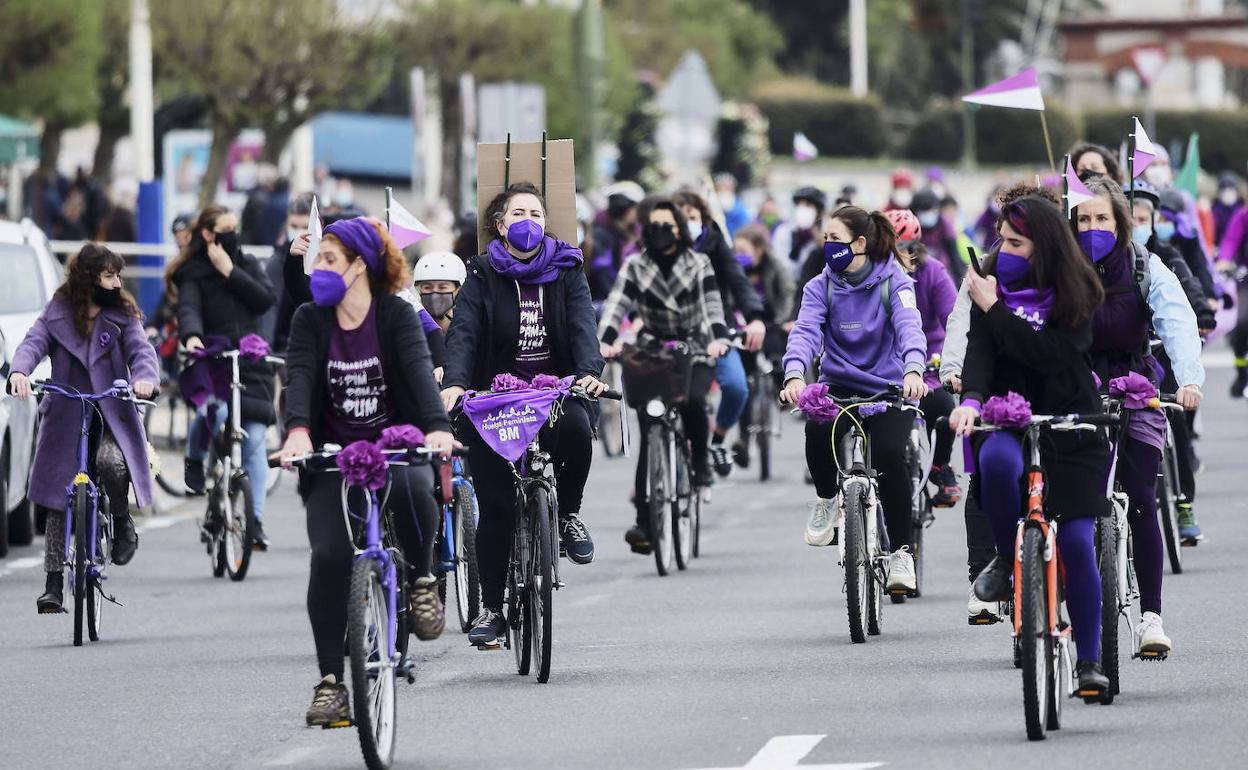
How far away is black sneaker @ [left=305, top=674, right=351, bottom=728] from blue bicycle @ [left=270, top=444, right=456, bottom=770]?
1.1 inches

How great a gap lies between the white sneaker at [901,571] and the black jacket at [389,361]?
150 inches

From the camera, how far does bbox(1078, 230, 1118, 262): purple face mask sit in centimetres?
1066

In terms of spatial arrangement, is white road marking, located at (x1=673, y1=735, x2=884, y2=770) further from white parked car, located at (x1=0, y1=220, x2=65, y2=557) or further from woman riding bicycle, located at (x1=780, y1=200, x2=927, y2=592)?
white parked car, located at (x1=0, y1=220, x2=65, y2=557)

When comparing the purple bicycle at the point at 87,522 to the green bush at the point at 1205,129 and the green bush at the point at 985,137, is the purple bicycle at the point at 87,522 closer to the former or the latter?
the green bush at the point at 985,137

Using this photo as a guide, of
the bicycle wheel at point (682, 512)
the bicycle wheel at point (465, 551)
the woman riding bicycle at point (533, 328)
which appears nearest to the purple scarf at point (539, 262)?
the woman riding bicycle at point (533, 328)

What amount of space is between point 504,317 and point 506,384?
47 cm

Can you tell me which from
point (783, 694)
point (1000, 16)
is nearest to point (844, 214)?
point (783, 694)

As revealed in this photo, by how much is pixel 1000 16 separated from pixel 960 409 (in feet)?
286

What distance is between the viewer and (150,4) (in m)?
37.0

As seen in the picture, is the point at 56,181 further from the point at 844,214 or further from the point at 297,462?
the point at 297,462

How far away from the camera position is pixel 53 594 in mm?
13289

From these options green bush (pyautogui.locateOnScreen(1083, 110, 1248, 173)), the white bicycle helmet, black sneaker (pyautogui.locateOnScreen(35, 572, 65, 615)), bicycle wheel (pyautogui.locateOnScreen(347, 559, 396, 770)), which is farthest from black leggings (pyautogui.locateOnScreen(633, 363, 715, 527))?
green bush (pyautogui.locateOnScreen(1083, 110, 1248, 173))

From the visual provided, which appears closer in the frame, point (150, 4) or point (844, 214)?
point (844, 214)

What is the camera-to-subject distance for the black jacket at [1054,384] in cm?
971
